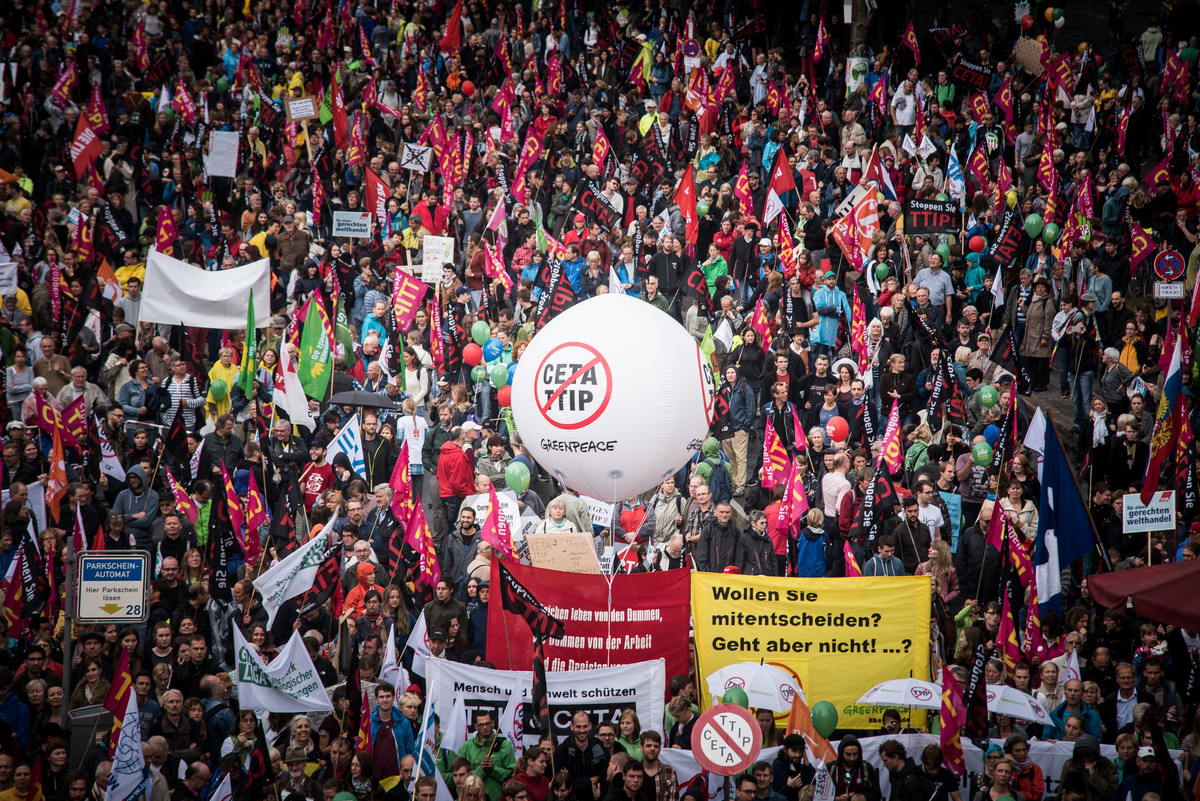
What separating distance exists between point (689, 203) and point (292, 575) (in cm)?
960

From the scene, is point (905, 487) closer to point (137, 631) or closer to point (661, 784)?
point (661, 784)

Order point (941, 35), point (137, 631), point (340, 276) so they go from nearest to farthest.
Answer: point (137, 631) → point (340, 276) → point (941, 35)

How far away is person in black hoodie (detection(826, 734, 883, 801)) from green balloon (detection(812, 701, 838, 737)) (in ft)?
2.06

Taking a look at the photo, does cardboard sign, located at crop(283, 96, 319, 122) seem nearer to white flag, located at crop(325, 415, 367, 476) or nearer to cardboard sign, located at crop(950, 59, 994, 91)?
white flag, located at crop(325, 415, 367, 476)

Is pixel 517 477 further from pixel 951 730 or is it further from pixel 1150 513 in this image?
pixel 1150 513

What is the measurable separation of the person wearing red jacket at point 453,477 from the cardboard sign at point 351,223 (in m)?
5.96

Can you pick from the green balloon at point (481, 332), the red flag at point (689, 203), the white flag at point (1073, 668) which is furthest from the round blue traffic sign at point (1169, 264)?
the green balloon at point (481, 332)

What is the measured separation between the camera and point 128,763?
9.51m

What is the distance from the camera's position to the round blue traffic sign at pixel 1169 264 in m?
17.0

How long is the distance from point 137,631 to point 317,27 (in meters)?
18.4

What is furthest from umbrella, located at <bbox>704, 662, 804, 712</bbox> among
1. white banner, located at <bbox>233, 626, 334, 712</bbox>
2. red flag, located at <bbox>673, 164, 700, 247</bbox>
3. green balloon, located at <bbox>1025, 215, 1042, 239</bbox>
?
green balloon, located at <bbox>1025, 215, 1042, 239</bbox>

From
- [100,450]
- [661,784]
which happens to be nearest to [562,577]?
[661,784]

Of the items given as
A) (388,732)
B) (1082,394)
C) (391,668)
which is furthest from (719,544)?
(1082,394)

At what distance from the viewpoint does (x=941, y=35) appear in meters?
25.9
